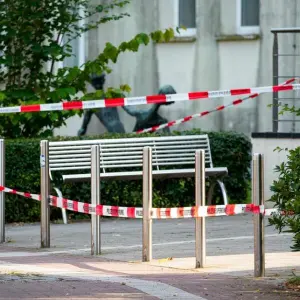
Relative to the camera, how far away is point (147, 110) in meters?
25.5

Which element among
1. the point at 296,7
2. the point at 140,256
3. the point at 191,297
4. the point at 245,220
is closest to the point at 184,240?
the point at 140,256

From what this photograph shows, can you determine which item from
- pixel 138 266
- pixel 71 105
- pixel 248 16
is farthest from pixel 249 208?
pixel 248 16

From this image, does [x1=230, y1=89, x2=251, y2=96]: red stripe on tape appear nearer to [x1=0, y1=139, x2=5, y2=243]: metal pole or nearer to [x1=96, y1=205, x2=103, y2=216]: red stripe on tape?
[x1=0, y1=139, x2=5, y2=243]: metal pole

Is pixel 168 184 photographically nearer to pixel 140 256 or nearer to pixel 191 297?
pixel 140 256

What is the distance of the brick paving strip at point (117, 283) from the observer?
407 inches

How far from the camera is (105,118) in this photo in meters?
26.2

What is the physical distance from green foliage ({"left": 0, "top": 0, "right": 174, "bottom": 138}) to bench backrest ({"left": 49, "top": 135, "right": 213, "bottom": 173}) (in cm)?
110

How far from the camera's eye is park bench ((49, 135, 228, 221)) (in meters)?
18.0

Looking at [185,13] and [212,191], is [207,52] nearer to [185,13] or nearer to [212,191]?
[185,13]

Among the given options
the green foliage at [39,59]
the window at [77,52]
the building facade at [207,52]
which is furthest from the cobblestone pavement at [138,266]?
the window at [77,52]

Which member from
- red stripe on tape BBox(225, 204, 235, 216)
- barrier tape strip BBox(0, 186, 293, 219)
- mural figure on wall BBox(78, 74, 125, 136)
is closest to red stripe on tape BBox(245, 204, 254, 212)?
barrier tape strip BBox(0, 186, 293, 219)

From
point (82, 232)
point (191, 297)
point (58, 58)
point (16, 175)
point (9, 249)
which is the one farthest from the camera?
point (58, 58)

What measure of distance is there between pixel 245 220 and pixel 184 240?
288 centimetres

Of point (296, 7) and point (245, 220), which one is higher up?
point (296, 7)
